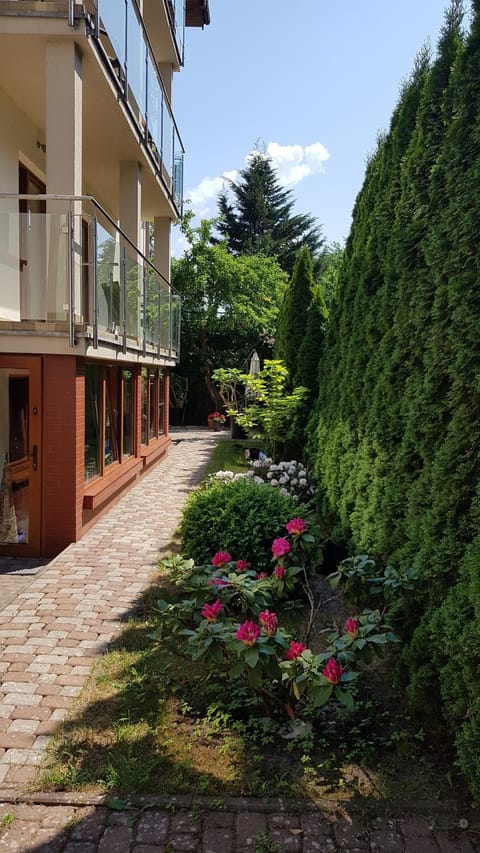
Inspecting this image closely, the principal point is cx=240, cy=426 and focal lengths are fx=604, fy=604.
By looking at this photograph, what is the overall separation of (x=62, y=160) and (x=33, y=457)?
11.1ft

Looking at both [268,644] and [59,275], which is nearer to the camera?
[268,644]

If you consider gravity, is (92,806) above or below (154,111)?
below

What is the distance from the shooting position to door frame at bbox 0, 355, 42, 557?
6684 mm

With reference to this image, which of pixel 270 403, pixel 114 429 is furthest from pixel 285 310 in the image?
pixel 114 429

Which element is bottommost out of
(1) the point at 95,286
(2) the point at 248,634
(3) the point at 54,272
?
(2) the point at 248,634

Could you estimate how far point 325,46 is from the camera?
336 inches

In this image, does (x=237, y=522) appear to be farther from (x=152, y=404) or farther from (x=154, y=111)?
(x=152, y=404)

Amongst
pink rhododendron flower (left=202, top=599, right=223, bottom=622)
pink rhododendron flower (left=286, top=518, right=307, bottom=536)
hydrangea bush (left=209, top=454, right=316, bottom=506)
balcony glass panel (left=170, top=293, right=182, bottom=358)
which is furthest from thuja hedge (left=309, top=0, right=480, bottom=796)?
balcony glass panel (left=170, top=293, right=182, bottom=358)

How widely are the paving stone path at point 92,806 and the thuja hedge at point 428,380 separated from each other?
0.43 metres

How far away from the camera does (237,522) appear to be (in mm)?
5633

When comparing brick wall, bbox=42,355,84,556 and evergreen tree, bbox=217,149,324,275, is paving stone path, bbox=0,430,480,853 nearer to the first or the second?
→ brick wall, bbox=42,355,84,556

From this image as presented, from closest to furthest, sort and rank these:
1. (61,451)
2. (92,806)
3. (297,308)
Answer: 1. (92,806)
2. (61,451)
3. (297,308)

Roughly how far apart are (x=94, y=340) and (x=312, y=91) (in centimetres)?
673

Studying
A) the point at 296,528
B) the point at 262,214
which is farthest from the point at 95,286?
the point at 262,214
